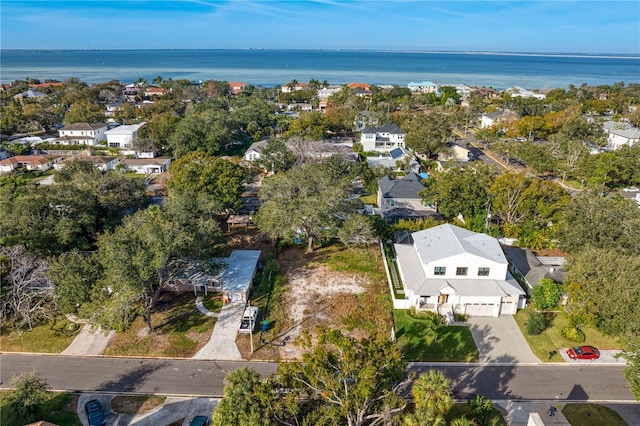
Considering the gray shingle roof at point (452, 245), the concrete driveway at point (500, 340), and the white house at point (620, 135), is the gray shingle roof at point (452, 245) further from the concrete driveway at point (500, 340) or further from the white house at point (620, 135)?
the white house at point (620, 135)

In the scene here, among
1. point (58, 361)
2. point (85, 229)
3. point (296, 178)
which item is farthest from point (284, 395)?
point (85, 229)

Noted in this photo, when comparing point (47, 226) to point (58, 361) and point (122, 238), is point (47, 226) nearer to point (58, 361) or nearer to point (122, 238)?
point (122, 238)

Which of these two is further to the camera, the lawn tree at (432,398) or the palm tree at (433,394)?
the palm tree at (433,394)

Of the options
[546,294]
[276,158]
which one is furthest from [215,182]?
[546,294]

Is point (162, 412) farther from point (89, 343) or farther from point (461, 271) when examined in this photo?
point (461, 271)

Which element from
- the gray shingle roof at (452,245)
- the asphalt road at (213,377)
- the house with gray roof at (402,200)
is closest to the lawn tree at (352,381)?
the asphalt road at (213,377)

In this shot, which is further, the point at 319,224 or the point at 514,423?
the point at 319,224
